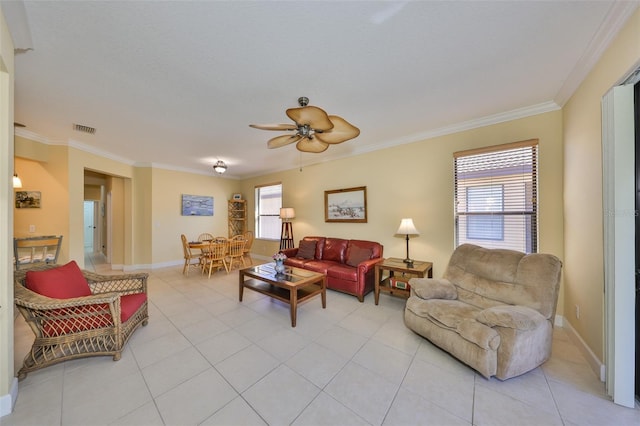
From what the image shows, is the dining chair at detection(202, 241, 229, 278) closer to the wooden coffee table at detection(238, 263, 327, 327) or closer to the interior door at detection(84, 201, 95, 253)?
the wooden coffee table at detection(238, 263, 327, 327)

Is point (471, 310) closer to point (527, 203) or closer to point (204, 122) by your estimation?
point (527, 203)

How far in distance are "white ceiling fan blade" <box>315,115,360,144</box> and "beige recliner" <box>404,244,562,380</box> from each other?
5.88 feet

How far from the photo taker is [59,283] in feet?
6.68

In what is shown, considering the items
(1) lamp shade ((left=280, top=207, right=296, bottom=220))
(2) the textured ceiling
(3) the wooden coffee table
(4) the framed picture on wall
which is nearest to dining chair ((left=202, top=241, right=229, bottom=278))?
(1) lamp shade ((left=280, top=207, right=296, bottom=220))

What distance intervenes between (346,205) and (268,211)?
2.80 metres

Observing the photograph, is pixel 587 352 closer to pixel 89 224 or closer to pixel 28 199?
pixel 28 199

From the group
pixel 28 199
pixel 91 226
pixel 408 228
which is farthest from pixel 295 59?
pixel 91 226

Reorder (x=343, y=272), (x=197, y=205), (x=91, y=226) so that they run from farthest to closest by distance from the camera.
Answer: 1. (x=91, y=226)
2. (x=197, y=205)
3. (x=343, y=272)

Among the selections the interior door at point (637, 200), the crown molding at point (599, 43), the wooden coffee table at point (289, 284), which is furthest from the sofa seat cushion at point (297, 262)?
the crown molding at point (599, 43)

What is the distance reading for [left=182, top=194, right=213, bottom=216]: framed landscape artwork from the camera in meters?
5.84

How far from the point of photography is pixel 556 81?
2.19 meters

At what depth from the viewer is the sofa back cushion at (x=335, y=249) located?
416 centimetres

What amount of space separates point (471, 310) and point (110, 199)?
7933 millimetres

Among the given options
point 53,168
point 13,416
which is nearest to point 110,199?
point 53,168
